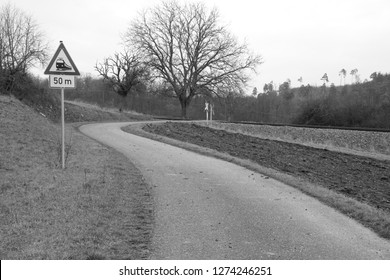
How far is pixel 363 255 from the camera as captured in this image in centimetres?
538

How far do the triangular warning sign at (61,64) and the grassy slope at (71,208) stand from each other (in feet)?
8.61

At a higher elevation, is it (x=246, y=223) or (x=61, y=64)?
(x=61, y=64)

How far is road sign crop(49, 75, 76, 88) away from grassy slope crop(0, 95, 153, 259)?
226 centimetres

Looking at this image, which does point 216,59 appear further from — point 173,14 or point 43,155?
point 43,155

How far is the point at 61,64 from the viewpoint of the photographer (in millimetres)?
10805

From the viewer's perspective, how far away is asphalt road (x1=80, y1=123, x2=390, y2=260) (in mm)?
5461

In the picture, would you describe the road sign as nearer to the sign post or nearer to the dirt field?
the sign post

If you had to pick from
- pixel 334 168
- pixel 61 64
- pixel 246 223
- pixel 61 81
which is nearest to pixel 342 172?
pixel 334 168

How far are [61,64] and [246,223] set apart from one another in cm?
673

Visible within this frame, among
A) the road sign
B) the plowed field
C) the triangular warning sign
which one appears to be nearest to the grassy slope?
the road sign

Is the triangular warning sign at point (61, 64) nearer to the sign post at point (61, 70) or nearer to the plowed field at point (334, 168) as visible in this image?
the sign post at point (61, 70)

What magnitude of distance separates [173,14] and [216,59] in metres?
9.26

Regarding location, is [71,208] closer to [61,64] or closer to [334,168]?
[61,64]

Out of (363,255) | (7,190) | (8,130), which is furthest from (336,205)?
(8,130)
